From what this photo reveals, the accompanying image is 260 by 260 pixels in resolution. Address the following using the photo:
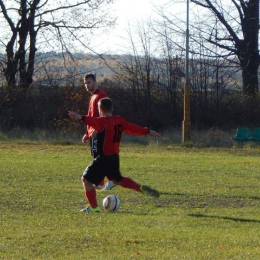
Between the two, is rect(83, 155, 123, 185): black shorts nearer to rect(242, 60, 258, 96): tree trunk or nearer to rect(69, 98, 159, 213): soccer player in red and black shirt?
rect(69, 98, 159, 213): soccer player in red and black shirt

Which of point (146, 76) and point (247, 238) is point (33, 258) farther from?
point (146, 76)

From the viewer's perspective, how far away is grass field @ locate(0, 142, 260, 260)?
706cm

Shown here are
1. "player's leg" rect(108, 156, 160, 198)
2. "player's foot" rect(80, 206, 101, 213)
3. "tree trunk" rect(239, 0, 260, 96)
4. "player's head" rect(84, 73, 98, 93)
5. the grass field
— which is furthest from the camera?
"tree trunk" rect(239, 0, 260, 96)

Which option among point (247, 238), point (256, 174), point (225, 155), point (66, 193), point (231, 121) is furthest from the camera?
point (231, 121)

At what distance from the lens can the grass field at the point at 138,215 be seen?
23.2ft

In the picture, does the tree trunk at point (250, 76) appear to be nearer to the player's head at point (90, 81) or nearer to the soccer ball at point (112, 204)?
the player's head at point (90, 81)

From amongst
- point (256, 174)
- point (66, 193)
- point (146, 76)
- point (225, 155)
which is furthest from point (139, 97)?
point (66, 193)

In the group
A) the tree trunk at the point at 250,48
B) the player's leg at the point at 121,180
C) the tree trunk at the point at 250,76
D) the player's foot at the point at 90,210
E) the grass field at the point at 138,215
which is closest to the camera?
the grass field at the point at 138,215

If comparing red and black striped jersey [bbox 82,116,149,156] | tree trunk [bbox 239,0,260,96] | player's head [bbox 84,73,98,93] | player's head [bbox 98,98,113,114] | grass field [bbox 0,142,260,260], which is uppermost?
tree trunk [bbox 239,0,260,96]

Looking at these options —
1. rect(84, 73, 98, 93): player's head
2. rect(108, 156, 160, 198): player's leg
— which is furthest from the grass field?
rect(84, 73, 98, 93): player's head

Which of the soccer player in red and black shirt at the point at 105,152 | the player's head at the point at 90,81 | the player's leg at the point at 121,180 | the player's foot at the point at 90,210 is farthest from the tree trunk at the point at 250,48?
the player's foot at the point at 90,210

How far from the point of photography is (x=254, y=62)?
3406 cm

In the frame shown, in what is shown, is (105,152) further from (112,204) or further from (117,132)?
(112,204)

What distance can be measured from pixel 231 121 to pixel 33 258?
25.6 metres
